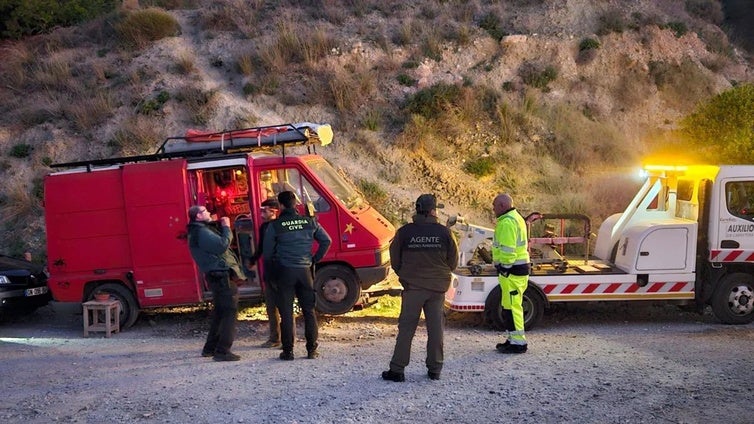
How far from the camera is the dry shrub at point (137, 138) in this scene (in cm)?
1741

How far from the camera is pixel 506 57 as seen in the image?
2073cm

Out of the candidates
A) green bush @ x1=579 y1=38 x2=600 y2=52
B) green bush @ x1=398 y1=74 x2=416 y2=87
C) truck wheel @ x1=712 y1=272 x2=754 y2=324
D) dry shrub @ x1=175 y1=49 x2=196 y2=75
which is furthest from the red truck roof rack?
green bush @ x1=579 y1=38 x2=600 y2=52

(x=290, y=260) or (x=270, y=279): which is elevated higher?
(x=290, y=260)

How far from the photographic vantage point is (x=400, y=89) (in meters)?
19.2

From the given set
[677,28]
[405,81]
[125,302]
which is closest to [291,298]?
[125,302]

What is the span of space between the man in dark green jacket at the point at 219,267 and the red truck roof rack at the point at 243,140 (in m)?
2.55

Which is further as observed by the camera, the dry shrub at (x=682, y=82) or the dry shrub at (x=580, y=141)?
the dry shrub at (x=682, y=82)

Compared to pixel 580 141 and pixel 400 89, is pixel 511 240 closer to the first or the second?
pixel 580 141

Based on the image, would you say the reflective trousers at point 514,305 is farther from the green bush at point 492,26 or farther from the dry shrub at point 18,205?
the green bush at point 492,26

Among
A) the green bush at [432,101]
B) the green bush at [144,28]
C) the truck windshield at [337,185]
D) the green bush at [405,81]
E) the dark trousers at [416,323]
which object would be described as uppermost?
the green bush at [144,28]

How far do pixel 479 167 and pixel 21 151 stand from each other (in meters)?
11.3

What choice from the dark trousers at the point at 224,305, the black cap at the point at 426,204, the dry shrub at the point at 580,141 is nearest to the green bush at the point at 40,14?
the dry shrub at the point at 580,141

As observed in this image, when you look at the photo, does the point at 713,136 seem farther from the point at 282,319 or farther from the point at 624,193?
the point at 282,319

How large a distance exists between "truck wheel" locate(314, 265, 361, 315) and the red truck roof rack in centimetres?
193
